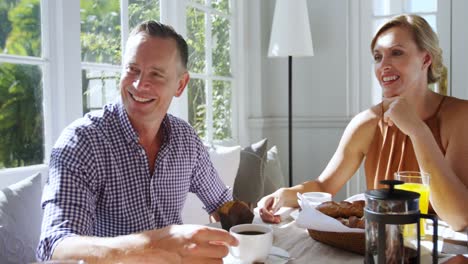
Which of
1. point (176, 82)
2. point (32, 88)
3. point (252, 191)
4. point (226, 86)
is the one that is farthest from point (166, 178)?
point (226, 86)

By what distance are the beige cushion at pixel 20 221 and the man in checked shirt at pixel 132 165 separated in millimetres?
188

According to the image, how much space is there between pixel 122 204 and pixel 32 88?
76cm

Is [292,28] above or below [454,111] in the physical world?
above

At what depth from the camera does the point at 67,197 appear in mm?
1029

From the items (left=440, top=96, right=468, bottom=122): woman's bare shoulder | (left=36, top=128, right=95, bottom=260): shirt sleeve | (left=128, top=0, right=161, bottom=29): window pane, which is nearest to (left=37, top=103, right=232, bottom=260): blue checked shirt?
(left=36, top=128, right=95, bottom=260): shirt sleeve

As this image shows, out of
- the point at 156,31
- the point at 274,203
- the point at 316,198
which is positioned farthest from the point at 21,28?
the point at 316,198

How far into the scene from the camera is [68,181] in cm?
105

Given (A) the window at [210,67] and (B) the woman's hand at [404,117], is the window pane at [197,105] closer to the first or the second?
(A) the window at [210,67]

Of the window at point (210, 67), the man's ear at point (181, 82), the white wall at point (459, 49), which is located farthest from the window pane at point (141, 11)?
the white wall at point (459, 49)

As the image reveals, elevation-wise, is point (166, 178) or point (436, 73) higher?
point (436, 73)

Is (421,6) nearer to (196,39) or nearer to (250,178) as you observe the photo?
(196,39)

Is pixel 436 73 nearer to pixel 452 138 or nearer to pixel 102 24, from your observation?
pixel 452 138

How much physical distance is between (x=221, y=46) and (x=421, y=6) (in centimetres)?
150

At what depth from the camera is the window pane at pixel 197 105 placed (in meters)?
2.77
